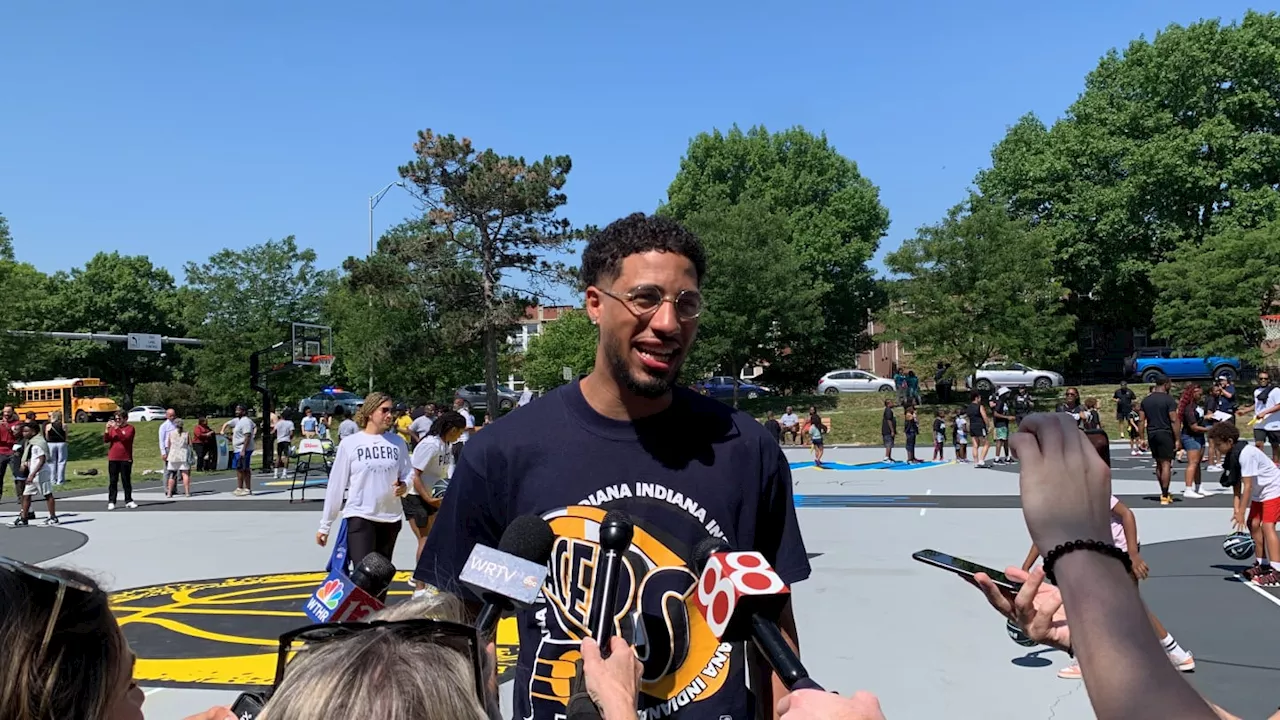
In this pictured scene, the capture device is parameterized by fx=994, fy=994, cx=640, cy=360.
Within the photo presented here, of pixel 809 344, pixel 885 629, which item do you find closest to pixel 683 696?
pixel 885 629

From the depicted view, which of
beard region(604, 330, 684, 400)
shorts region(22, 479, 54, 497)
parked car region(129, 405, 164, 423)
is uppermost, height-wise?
beard region(604, 330, 684, 400)

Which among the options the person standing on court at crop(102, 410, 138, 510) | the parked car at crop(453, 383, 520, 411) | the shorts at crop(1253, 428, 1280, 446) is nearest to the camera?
the person standing on court at crop(102, 410, 138, 510)

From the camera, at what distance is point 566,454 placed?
8.41 ft

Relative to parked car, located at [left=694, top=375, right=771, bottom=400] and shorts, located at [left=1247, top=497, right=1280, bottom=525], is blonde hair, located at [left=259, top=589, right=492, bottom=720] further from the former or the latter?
parked car, located at [left=694, top=375, right=771, bottom=400]

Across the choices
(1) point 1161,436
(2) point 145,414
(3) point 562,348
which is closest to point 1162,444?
(1) point 1161,436

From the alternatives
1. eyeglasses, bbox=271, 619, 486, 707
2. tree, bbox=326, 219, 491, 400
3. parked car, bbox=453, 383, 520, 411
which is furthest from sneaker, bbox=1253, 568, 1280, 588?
parked car, bbox=453, 383, 520, 411

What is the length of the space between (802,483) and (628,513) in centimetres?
1891

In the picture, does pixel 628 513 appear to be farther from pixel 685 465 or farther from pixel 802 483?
pixel 802 483

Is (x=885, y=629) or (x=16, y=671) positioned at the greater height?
(x=16, y=671)

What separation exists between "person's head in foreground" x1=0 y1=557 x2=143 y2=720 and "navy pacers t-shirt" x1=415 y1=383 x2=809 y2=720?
0.90 metres

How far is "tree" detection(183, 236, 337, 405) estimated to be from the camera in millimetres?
48344

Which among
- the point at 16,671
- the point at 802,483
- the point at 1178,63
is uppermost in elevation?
the point at 1178,63

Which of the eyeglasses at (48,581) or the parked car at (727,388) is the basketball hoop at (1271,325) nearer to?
the parked car at (727,388)

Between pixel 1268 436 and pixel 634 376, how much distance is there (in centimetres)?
2033
